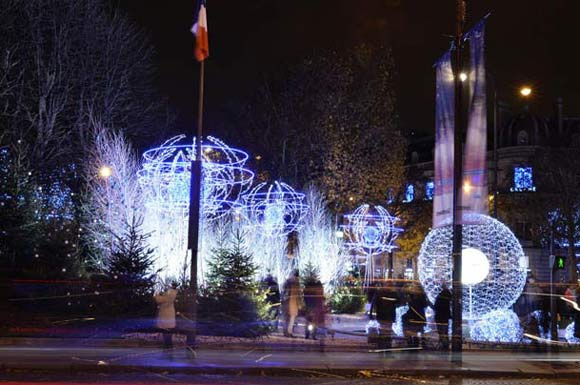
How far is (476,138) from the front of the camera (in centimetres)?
1567

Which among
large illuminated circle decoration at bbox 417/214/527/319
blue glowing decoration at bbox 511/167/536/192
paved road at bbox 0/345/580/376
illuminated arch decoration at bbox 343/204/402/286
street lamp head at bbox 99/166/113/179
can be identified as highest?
blue glowing decoration at bbox 511/167/536/192

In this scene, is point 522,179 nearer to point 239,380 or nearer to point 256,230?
point 256,230

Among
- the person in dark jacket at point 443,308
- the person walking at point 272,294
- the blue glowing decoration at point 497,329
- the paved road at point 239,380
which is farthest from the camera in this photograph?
the person walking at point 272,294

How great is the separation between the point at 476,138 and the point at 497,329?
9.35 metres

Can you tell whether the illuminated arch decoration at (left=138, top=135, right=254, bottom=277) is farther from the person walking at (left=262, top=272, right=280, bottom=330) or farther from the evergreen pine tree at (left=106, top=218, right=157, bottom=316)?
the person walking at (left=262, top=272, right=280, bottom=330)

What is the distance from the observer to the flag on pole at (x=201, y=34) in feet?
57.0

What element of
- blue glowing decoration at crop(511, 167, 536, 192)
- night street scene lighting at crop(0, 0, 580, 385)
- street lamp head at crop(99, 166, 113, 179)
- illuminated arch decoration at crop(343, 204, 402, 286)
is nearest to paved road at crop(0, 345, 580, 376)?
night street scene lighting at crop(0, 0, 580, 385)

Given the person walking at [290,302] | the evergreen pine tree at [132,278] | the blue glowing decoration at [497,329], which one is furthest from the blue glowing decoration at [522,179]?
the evergreen pine tree at [132,278]

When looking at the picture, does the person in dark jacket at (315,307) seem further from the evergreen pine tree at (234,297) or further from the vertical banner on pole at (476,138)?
the vertical banner on pole at (476,138)

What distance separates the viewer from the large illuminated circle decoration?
2000 centimetres

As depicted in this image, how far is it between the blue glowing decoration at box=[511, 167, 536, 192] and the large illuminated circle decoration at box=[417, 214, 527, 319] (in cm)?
3683

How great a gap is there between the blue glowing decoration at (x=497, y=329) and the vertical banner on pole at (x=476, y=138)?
570 cm

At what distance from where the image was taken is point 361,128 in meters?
38.6

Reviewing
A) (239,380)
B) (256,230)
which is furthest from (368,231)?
(239,380)
